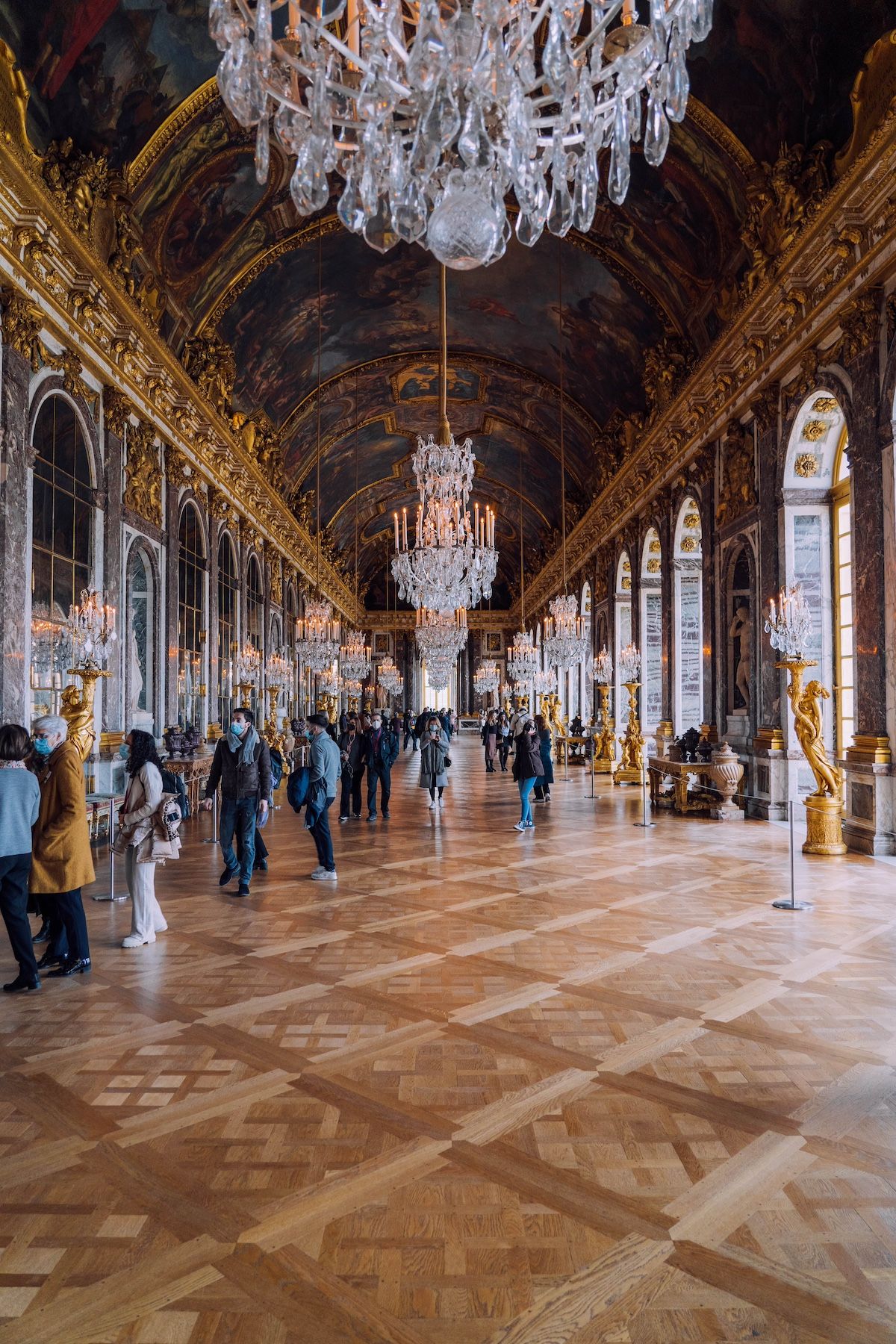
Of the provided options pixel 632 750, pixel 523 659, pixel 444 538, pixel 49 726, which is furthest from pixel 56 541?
pixel 523 659

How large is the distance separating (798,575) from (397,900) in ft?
24.1

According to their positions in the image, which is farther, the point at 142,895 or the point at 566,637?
the point at 566,637

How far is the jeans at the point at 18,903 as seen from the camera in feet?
13.6

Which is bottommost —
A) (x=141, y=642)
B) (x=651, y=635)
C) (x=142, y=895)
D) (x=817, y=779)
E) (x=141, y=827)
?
(x=142, y=895)

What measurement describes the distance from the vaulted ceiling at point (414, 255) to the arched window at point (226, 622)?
11.3ft

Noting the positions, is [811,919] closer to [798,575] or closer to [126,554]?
[798,575]

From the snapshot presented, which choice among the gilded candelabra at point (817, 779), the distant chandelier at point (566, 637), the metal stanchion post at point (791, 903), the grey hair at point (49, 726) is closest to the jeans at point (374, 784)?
the gilded candelabra at point (817, 779)

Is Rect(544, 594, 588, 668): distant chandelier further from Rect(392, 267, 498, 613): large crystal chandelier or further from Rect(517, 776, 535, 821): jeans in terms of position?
Rect(517, 776, 535, 821): jeans

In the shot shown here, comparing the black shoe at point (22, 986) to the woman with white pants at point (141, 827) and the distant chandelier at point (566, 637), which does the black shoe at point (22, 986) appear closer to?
the woman with white pants at point (141, 827)

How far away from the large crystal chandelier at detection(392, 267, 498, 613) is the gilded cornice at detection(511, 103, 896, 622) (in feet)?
13.6

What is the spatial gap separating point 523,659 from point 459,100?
66.4ft

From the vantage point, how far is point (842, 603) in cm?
1056

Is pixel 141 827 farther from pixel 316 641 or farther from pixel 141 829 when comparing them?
pixel 316 641

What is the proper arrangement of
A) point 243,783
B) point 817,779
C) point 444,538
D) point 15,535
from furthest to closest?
point 444,538, point 817,779, point 15,535, point 243,783
